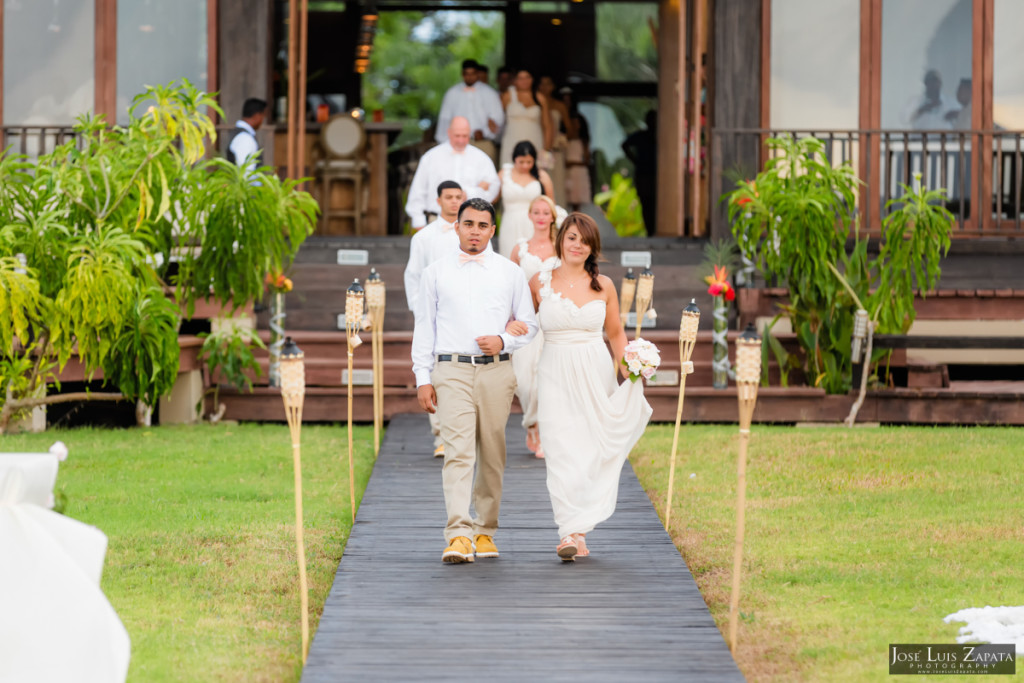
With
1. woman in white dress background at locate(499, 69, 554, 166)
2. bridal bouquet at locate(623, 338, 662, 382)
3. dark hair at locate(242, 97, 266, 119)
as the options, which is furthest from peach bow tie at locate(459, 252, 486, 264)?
woman in white dress background at locate(499, 69, 554, 166)

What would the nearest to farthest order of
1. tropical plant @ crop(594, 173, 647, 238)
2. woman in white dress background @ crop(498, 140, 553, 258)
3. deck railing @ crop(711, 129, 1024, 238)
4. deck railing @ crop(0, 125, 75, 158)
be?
1. woman in white dress background @ crop(498, 140, 553, 258)
2. deck railing @ crop(0, 125, 75, 158)
3. deck railing @ crop(711, 129, 1024, 238)
4. tropical plant @ crop(594, 173, 647, 238)

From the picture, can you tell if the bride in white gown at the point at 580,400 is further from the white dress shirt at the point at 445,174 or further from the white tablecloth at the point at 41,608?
the white dress shirt at the point at 445,174

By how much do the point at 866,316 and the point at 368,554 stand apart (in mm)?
5401

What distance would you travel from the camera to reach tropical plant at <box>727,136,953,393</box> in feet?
33.4

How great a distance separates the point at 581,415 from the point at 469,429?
0.53 metres

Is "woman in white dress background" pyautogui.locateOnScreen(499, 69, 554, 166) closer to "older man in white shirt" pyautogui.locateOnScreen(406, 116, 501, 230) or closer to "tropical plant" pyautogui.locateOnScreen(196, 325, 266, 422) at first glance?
"older man in white shirt" pyautogui.locateOnScreen(406, 116, 501, 230)

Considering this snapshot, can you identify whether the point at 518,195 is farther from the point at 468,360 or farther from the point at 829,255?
the point at 468,360

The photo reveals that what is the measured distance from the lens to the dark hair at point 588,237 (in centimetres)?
591

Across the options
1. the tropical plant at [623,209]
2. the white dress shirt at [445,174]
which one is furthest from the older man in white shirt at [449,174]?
the tropical plant at [623,209]

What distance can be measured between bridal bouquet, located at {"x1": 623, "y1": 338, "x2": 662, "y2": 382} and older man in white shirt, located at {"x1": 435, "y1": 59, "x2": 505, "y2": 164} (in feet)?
29.8

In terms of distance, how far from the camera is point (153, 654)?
4.82 meters

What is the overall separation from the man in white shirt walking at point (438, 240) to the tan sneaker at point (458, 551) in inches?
91.2

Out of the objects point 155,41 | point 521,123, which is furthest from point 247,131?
point 521,123

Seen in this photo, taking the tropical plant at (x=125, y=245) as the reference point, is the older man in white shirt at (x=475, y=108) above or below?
above
